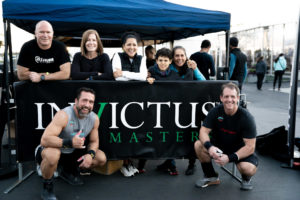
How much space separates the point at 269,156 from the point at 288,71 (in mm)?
17572

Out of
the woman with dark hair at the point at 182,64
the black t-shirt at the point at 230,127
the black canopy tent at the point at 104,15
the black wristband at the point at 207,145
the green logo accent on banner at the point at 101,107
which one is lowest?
the black wristband at the point at 207,145

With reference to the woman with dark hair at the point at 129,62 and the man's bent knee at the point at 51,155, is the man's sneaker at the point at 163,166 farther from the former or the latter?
the man's bent knee at the point at 51,155

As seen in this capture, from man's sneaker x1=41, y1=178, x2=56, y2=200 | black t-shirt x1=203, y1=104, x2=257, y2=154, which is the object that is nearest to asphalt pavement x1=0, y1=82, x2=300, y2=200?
man's sneaker x1=41, y1=178, x2=56, y2=200

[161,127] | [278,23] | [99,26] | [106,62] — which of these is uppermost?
[278,23]

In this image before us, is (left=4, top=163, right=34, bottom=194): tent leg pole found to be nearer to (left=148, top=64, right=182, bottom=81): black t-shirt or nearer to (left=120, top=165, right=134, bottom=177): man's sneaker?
(left=120, top=165, right=134, bottom=177): man's sneaker

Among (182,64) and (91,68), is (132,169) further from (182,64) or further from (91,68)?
(182,64)

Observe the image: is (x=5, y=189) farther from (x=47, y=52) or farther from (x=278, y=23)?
(x=278, y=23)

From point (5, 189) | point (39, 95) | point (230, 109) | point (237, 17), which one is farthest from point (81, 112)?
point (237, 17)

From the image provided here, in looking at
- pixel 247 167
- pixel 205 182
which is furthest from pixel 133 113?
pixel 247 167

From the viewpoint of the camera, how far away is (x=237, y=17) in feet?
64.8

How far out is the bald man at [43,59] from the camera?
10.3ft

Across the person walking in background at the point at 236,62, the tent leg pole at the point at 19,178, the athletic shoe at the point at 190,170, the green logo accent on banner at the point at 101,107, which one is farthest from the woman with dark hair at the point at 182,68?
the person walking in background at the point at 236,62

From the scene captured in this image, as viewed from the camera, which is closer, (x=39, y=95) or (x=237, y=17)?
(x=39, y=95)

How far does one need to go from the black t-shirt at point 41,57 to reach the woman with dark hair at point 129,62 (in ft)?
2.06
